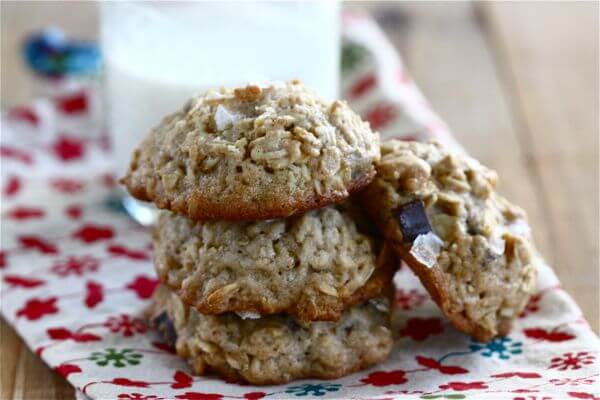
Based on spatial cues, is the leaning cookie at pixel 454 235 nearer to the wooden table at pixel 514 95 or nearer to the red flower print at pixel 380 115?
the wooden table at pixel 514 95

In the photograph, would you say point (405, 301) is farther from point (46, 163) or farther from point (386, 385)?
point (46, 163)

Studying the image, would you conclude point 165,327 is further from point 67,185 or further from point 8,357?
A: point 67,185

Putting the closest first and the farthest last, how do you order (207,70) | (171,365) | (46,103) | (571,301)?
1. (171,365)
2. (571,301)
3. (207,70)
4. (46,103)

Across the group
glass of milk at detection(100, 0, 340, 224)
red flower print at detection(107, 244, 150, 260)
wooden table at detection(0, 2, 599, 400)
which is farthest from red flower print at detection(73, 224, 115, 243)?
wooden table at detection(0, 2, 599, 400)

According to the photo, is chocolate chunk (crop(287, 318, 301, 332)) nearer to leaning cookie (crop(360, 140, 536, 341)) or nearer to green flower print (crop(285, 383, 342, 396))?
green flower print (crop(285, 383, 342, 396))

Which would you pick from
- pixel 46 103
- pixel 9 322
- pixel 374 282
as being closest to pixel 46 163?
pixel 46 103

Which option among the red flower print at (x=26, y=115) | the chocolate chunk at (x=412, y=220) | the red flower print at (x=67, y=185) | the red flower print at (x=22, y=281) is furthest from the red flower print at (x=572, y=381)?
the red flower print at (x=26, y=115)
